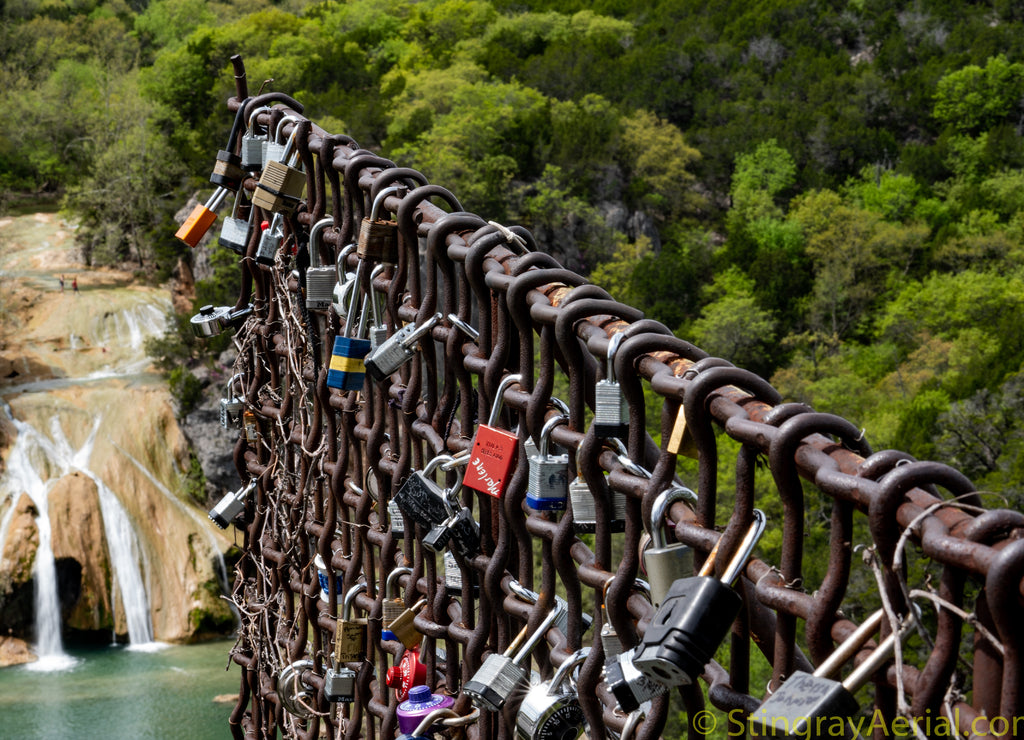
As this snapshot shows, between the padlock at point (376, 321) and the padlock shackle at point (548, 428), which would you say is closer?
the padlock shackle at point (548, 428)

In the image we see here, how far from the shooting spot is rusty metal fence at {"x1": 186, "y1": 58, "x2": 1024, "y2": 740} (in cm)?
79

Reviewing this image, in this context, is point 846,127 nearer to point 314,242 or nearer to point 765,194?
point 765,194

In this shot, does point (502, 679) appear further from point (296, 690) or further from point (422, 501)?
point (296, 690)

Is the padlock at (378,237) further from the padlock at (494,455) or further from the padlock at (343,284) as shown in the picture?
the padlock at (494,455)

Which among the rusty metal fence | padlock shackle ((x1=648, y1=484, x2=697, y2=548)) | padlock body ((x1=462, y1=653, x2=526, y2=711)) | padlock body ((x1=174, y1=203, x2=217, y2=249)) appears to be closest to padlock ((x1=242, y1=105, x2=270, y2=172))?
the rusty metal fence

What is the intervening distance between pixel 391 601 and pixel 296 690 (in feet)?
1.88

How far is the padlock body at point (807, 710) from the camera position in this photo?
0.80 metres

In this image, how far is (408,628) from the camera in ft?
5.47

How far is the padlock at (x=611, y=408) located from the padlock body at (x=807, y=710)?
1.23 feet

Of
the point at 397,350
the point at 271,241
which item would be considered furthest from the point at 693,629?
the point at 271,241

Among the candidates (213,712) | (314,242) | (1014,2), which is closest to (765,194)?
(1014,2)

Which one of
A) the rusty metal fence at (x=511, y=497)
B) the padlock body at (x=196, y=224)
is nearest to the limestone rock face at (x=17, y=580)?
the rusty metal fence at (x=511, y=497)

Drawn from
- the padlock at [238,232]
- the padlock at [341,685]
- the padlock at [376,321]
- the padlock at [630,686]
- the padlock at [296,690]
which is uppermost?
the padlock at [238,232]

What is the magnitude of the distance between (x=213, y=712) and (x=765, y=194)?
3185 cm
